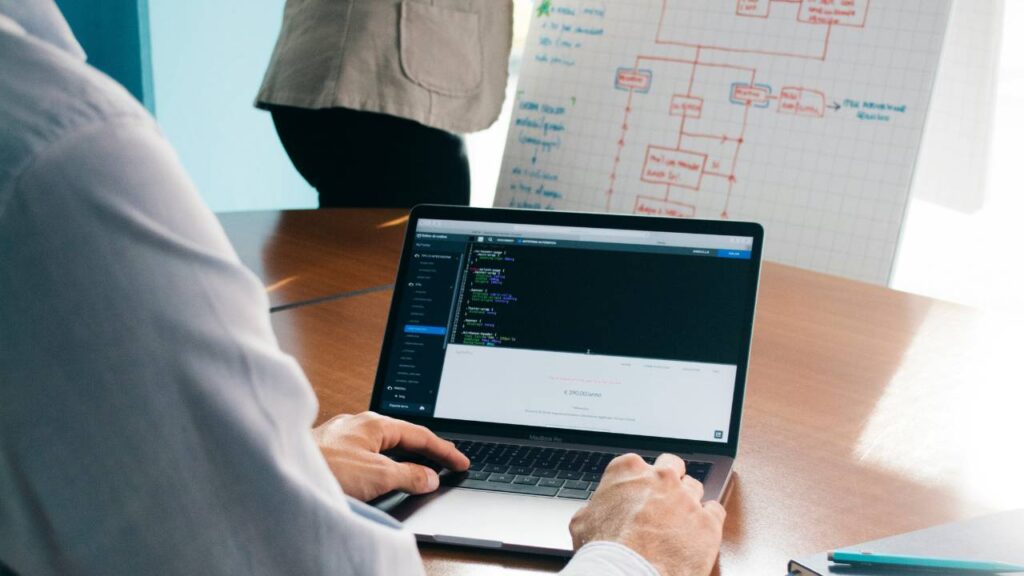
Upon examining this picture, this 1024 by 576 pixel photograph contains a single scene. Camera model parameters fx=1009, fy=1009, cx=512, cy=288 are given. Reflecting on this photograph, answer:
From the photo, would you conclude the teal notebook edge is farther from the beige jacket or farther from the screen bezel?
the beige jacket

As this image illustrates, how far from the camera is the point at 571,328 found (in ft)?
3.24

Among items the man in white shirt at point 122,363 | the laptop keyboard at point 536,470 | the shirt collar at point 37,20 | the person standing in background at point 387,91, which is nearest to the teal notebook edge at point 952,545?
the laptop keyboard at point 536,470

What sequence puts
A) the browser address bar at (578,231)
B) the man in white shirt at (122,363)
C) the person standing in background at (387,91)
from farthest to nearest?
the person standing in background at (387,91), the browser address bar at (578,231), the man in white shirt at (122,363)

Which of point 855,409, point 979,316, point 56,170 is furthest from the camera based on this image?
point 979,316

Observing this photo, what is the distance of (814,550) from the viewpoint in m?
0.82

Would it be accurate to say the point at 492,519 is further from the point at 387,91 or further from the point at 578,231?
the point at 387,91

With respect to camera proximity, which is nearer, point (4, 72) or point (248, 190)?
point (4, 72)

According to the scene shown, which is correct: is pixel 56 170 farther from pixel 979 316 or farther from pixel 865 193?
pixel 865 193

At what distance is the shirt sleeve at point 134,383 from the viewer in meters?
0.43

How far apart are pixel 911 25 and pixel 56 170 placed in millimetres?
1839

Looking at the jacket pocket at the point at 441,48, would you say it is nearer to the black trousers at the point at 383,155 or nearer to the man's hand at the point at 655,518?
the black trousers at the point at 383,155

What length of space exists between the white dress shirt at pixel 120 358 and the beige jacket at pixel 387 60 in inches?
62.8

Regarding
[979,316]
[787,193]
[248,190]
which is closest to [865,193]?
[787,193]

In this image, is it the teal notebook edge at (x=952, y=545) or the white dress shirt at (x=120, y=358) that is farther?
the teal notebook edge at (x=952, y=545)
